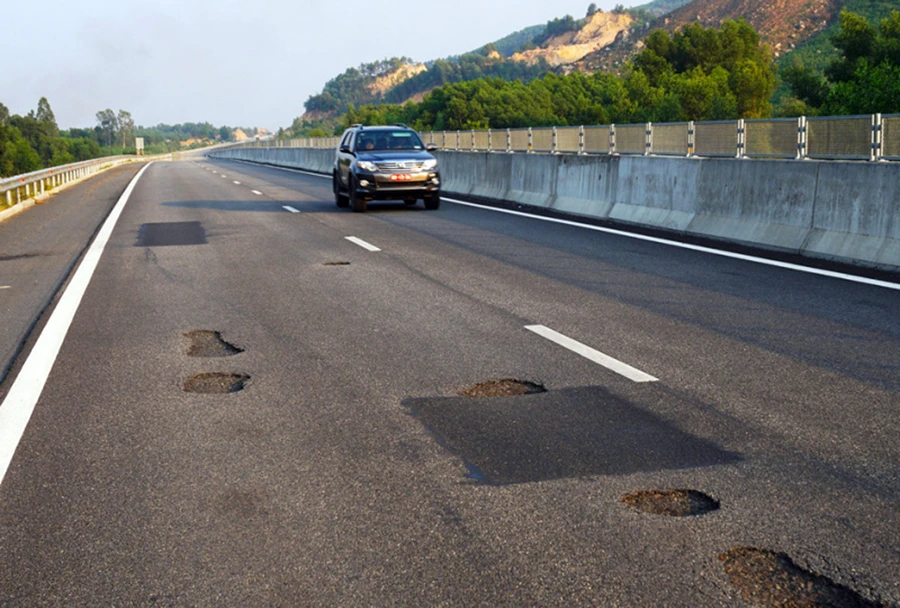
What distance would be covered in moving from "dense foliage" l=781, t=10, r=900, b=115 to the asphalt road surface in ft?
199

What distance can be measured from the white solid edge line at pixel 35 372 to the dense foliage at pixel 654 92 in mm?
95642

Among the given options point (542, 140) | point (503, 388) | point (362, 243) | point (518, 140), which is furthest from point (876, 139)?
point (518, 140)

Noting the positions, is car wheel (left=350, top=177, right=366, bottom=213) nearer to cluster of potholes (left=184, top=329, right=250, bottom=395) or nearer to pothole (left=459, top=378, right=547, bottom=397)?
cluster of potholes (left=184, top=329, right=250, bottom=395)

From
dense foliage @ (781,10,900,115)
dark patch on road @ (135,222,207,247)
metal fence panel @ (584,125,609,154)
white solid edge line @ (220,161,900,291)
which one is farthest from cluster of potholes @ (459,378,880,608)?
dense foliage @ (781,10,900,115)

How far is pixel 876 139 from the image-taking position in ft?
39.5

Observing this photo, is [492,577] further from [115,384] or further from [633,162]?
[633,162]

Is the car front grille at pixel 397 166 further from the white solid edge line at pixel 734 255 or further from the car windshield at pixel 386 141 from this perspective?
the white solid edge line at pixel 734 255

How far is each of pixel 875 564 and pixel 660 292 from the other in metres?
6.40

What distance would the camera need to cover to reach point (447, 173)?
28078mm

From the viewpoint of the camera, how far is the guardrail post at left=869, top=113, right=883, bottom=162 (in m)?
12.0

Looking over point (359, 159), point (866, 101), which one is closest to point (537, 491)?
point (359, 159)

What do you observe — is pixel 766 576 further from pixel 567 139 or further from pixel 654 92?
pixel 654 92

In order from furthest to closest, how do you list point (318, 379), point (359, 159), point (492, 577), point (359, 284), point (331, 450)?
point (359, 159), point (359, 284), point (318, 379), point (331, 450), point (492, 577)

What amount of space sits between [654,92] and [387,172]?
10354cm
